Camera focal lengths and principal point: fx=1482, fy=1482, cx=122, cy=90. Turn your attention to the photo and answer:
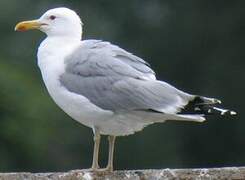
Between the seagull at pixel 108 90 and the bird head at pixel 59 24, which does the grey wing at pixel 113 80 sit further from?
the bird head at pixel 59 24

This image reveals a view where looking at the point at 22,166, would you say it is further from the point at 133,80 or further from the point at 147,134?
the point at 133,80

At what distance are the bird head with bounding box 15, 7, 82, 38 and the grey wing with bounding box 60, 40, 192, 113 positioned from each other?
0.36 m

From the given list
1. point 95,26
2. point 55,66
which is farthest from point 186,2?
point 55,66

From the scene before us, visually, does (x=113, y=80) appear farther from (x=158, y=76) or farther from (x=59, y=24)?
(x=158, y=76)

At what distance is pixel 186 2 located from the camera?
16703 mm

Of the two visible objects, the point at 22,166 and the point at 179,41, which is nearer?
the point at 22,166

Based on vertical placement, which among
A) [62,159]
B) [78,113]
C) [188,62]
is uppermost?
[188,62]

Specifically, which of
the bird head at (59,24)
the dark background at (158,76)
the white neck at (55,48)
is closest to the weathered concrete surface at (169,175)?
the white neck at (55,48)

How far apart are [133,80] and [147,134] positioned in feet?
26.0

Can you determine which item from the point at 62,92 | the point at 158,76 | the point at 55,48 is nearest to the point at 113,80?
the point at 62,92

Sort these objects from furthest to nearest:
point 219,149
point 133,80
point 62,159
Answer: point 219,149
point 62,159
point 133,80

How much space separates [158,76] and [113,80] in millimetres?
7956

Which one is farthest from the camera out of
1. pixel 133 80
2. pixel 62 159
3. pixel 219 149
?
pixel 219 149

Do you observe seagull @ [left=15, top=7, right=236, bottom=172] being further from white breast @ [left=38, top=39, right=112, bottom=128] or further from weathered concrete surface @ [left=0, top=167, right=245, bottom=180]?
weathered concrete surface @ [left=0, top=167, right=245, bottom=180]
